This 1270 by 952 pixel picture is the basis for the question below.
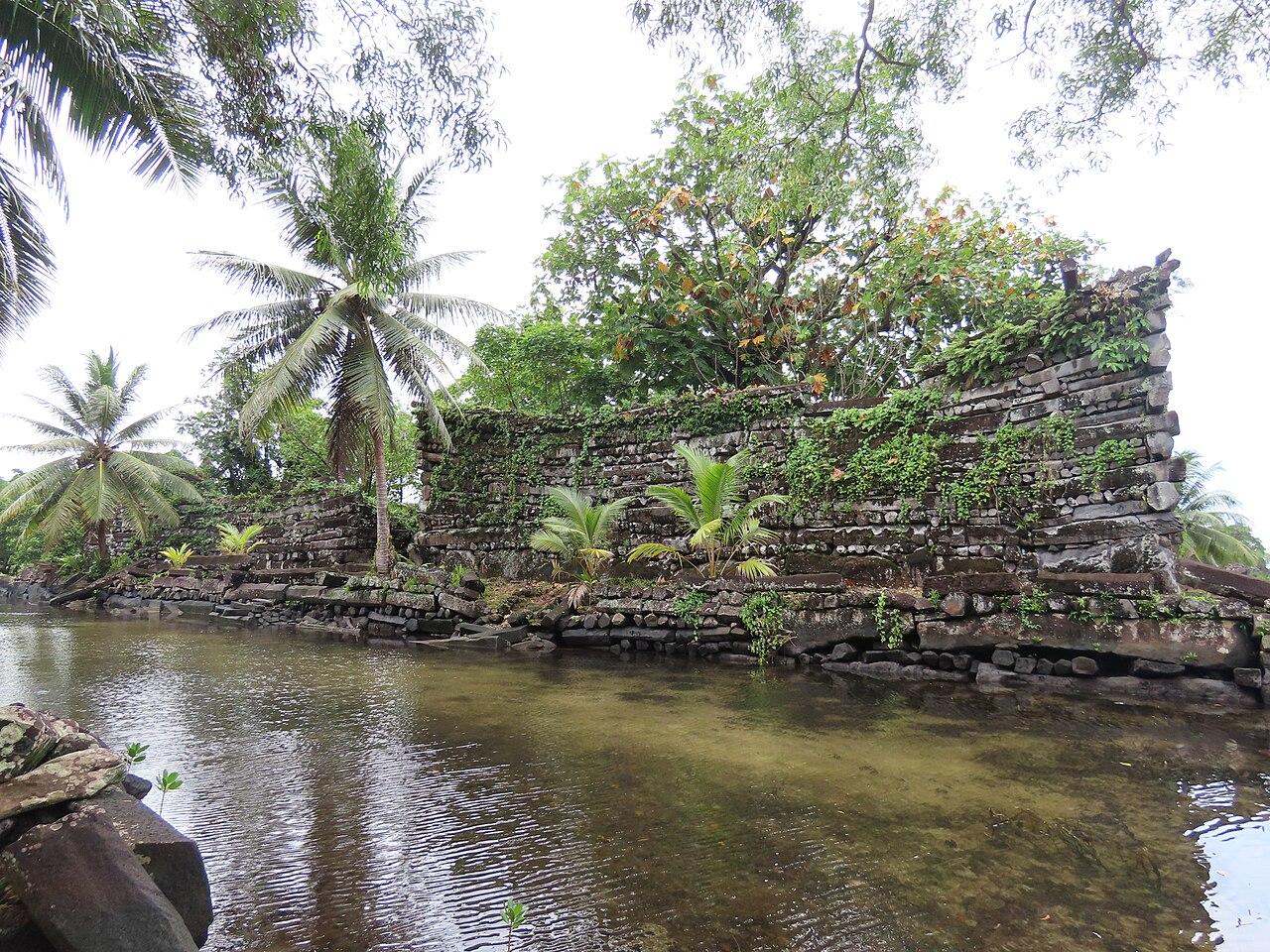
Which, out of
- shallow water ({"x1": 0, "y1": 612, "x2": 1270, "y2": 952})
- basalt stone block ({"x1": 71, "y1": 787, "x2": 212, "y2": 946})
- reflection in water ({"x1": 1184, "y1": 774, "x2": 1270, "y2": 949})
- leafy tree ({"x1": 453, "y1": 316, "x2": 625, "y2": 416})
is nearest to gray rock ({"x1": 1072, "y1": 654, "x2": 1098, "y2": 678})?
shallow water ({"x1": 0, "y1": 612, "x2": 1270, "y2": 952})

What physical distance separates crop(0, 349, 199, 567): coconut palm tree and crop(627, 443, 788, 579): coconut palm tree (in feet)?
60.1

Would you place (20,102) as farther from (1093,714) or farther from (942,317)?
(942,317)

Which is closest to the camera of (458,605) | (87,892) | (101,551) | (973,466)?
(87,892)

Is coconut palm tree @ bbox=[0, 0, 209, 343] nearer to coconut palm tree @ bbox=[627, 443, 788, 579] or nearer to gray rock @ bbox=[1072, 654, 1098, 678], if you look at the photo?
coconut palm tree @ bbox=[627, 443, 788, 579]

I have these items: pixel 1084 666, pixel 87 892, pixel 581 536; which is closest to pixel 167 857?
pixel 87 892

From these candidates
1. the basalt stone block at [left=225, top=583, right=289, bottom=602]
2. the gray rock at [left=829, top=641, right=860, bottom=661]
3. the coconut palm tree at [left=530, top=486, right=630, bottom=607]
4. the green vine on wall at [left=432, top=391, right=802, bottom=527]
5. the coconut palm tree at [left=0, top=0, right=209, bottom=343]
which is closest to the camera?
the coconut palm tree at [left=0, top=0, right=209, bottom=343]

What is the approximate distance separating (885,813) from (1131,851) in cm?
101

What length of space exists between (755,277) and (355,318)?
27.2 feet

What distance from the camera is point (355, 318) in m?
13.0

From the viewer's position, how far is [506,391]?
58.8 feet

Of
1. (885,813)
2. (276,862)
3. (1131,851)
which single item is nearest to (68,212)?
(276,862)

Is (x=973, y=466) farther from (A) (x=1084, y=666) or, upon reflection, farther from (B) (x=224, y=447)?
(B) (x=224, y=447)

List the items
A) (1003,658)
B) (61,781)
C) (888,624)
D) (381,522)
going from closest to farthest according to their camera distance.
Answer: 1. (61,781)
2. (1003,658)
3. (888,624)
4. (381,522)

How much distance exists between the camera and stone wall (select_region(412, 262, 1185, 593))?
623 centimetres
